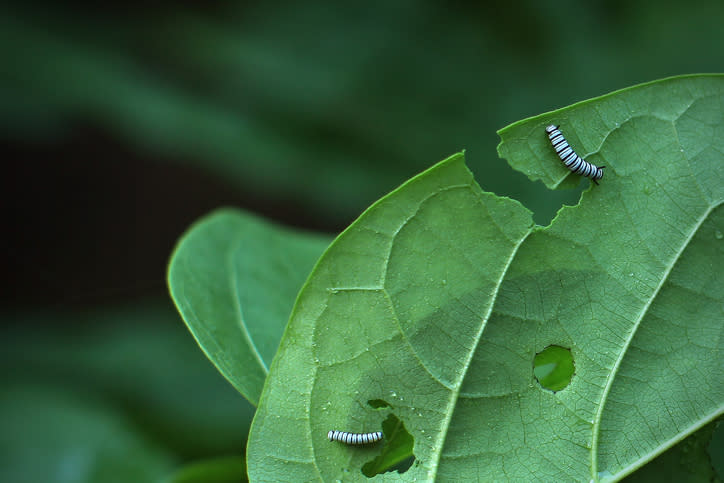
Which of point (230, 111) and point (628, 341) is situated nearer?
point (628, 341)

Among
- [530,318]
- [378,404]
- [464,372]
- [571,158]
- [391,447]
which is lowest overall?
[391,447]

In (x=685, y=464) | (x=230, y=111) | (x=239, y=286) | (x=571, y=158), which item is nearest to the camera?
(x=571, y=158)

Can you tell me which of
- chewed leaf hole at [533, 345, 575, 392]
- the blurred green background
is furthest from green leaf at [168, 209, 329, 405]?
the blurred green background

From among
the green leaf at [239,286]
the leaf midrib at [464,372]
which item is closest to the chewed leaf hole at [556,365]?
the leaf midrib at [464,372]

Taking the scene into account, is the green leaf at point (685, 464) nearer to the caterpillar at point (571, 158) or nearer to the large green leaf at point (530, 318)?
the large green leaf at point (530, 318)

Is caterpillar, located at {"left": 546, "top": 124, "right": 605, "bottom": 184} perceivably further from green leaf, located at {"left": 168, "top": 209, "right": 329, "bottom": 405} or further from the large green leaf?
green leaf, located at {"left": 168, "top": 209, "right": 329, "bottom": 405}

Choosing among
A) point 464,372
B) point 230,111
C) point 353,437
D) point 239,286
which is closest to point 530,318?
point 464,372

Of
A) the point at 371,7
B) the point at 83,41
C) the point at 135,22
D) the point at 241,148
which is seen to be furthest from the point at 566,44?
the point at 83,41

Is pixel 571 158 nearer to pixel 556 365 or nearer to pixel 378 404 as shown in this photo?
pixel 556 365
